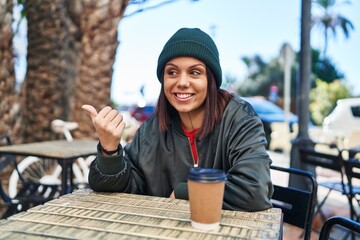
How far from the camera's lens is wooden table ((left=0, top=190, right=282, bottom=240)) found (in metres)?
1.15

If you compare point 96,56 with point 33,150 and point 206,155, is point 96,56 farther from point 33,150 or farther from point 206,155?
point 206,155

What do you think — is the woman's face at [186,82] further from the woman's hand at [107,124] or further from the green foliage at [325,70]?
the green foliage at [325,70]

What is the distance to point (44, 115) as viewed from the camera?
5.81 m

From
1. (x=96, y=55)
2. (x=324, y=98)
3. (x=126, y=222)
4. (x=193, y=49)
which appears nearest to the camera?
(x=126, y=222)

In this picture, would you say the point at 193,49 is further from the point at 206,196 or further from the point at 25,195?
the point at 25,195

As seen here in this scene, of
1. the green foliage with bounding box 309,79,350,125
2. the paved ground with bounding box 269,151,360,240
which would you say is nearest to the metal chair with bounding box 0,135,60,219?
the paved ground with bounding box 269,151,360,240

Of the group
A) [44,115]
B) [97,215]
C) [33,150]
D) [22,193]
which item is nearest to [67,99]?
[44,115]

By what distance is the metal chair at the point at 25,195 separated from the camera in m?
3.32

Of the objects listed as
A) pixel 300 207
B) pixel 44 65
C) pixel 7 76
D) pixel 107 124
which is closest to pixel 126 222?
pixel 107 124

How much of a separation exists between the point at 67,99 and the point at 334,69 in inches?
1461

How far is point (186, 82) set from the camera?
5.81 ft

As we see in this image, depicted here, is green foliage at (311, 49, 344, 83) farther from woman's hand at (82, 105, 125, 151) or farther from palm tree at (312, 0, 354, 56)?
woman's hand at (82, 105, 125, 151)

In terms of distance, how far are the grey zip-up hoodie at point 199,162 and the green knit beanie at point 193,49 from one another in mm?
200

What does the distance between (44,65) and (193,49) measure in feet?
15.1
